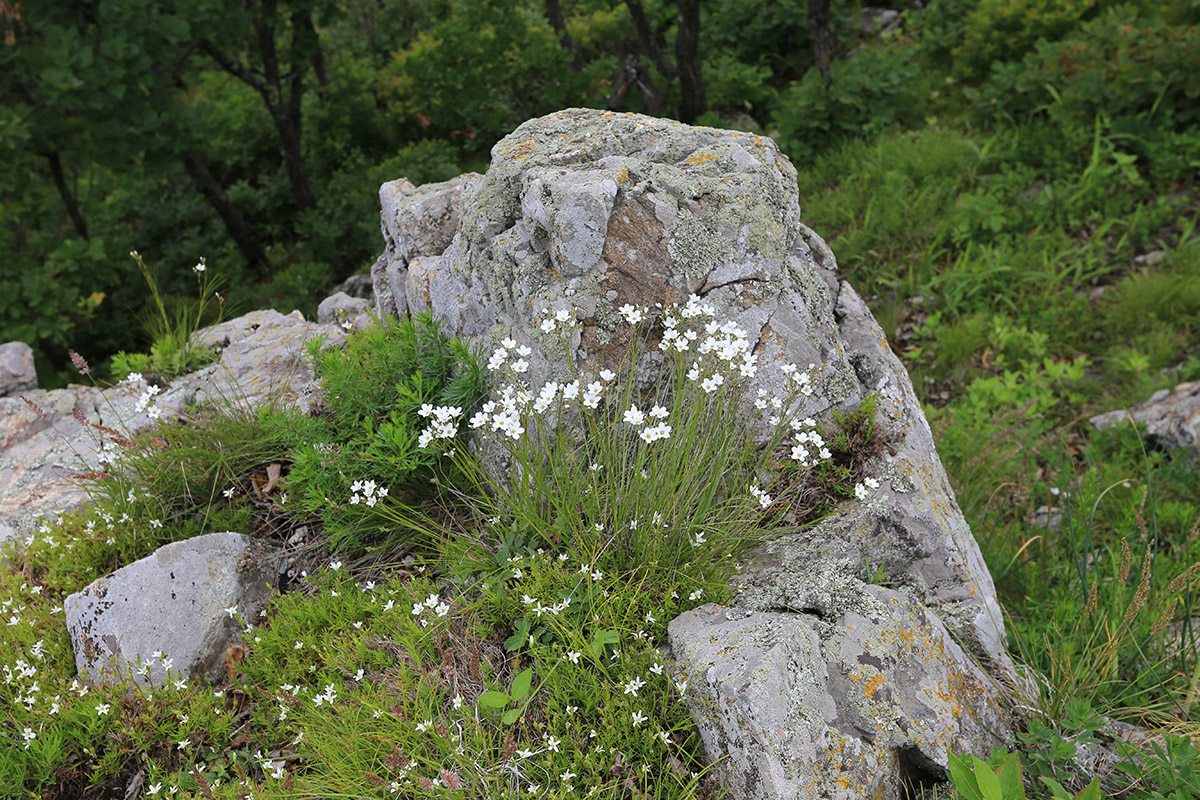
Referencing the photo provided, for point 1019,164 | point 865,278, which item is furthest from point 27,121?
point 1019,164

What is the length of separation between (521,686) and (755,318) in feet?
6.39

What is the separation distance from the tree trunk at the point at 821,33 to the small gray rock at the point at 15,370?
8337 millimetres

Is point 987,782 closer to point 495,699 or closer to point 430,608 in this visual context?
point 495,699

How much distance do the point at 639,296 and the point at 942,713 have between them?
202 centimetres

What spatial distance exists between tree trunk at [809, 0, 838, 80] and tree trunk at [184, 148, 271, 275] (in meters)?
7.49

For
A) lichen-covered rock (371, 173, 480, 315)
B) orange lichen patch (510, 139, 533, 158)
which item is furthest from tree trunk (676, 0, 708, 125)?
orange lichen patch (510, 139, 533, 158)

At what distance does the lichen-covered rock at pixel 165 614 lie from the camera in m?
3.08

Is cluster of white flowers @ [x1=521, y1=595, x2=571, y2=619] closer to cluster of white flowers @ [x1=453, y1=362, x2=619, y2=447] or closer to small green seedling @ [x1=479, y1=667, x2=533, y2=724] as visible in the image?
small green seedling @ [x1=479, y1=667, x2=533, y2=724]

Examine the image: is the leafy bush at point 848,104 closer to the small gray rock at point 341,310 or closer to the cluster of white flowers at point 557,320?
Answer: the small gray rock at point 341,310

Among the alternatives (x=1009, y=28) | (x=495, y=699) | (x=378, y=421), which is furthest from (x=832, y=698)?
(x=1009, y=28)

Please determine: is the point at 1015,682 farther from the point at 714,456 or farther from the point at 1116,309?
the point at 1116,309

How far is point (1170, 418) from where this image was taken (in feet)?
16.8

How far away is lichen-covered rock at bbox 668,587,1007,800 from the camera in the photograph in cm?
219

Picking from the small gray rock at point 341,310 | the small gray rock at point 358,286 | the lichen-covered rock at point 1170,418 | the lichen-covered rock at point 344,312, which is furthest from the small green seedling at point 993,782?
the small gray rock at point 358,286
